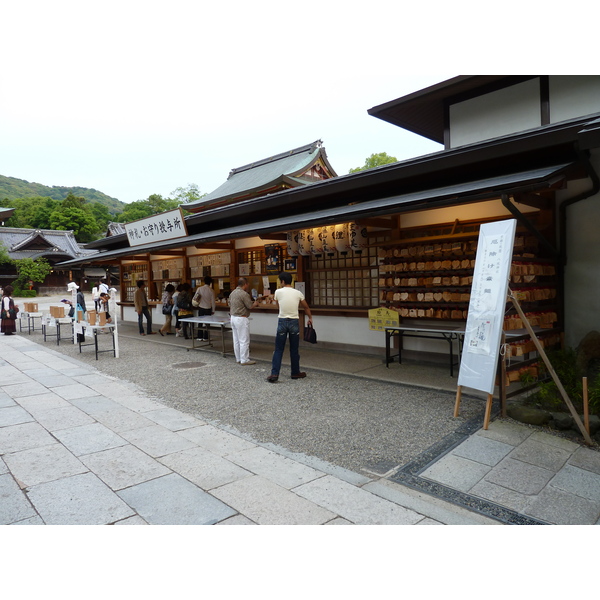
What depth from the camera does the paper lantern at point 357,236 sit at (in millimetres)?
8203

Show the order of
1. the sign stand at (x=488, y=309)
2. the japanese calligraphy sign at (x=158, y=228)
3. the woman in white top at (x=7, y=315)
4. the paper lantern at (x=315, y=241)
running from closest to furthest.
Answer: the sign stand at (x=488, y=309)
the paper lantern at (x=315, y=241)
the japanese calligraphy sign at (x=158, y=228)
the woman in white top at (x=7, y=315)

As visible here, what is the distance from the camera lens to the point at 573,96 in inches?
295

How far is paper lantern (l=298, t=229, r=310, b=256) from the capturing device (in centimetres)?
911

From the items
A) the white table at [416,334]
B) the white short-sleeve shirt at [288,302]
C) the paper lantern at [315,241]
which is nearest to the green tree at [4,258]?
the paper lantern at [315,241]

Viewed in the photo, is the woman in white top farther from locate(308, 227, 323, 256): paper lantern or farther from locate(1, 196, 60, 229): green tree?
locate(1, 196, 60, 229): green tree

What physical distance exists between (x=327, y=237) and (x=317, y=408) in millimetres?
4204

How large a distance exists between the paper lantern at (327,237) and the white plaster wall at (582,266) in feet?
13.4

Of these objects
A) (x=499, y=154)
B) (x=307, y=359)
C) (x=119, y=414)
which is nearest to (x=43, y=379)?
(x=119, y=414)

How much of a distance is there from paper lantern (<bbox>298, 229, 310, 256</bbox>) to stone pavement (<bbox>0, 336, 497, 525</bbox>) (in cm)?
484

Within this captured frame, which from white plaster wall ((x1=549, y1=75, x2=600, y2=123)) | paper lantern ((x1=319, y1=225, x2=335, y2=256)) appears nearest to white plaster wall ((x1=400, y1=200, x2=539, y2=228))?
paper lantern ((x1=319, y1=225, x2=335, y2=256))

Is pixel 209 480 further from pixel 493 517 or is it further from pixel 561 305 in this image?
pixel 561 305

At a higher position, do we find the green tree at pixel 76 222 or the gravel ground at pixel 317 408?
the green tree at pixel 76 222

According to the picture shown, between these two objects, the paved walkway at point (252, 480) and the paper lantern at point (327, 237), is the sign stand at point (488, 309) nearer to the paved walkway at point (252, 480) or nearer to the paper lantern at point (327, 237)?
the paved walkway at point (252, 480)

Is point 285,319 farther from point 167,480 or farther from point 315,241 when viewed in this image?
point 167,480
